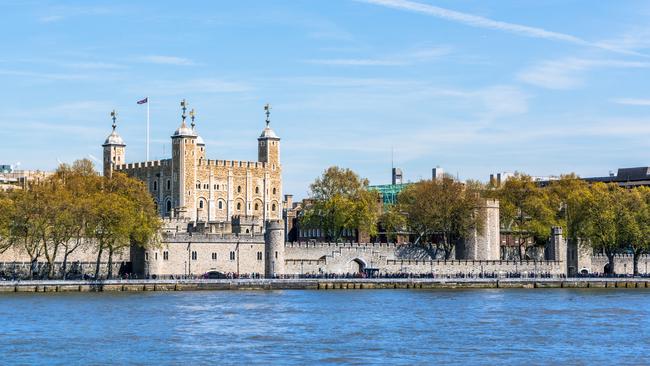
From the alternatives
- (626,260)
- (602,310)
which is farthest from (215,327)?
(626,260)

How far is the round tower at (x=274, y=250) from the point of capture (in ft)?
326

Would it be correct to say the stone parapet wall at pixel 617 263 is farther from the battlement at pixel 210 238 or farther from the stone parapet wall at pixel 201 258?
the stone parapet wall at pixel 201 258

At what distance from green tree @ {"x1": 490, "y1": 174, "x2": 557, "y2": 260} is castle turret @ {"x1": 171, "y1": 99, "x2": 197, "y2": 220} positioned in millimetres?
27963

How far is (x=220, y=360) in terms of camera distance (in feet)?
169

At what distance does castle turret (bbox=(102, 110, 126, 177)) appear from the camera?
13150cm

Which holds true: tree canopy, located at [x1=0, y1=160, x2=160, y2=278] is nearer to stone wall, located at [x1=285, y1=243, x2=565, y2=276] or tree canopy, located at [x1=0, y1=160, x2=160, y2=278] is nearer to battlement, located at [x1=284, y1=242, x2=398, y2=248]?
battlement, located at [x1=284, y1=242, x2=398, y2=248]

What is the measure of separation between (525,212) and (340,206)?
18264 mm

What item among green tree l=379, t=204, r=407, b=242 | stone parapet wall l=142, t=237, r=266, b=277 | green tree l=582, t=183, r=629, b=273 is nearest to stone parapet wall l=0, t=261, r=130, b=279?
stone parapet wall l=142, t=237, r=266, b=277

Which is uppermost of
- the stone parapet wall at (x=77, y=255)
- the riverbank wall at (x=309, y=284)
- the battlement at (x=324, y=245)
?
the battlement at (x=324, y=245)

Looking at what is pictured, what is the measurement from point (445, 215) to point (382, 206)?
24.4 m

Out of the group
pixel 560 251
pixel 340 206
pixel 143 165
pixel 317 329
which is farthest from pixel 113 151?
pixel 317 329

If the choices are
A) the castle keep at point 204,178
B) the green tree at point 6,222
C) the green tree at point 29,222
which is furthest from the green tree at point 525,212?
the green tree at point 6,222

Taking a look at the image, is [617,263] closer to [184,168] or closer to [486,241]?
[486,241]

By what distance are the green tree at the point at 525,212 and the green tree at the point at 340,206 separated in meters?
11.9
